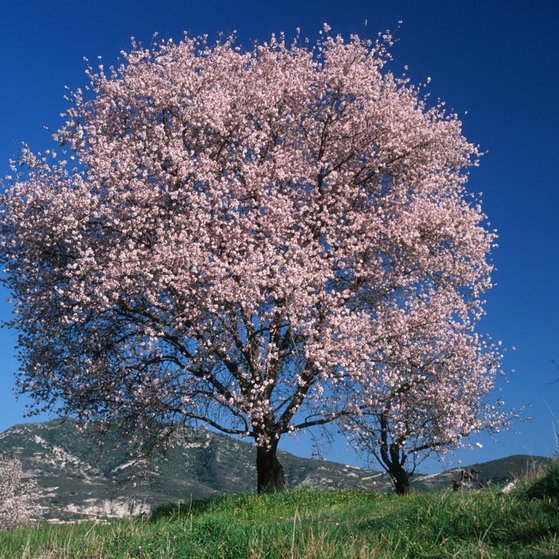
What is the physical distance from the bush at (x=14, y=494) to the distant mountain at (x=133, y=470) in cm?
89

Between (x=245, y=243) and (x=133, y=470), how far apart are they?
9012 mm

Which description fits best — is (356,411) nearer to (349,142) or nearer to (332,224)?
(332,224)

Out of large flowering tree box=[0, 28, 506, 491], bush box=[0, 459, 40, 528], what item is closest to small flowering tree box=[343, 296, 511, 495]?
large flowering tree box=[0, 28, 506, 491]

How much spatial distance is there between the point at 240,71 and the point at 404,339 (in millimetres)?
11233

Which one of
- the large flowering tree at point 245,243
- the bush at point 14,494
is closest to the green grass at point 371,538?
the large flowering tree at point 245,243

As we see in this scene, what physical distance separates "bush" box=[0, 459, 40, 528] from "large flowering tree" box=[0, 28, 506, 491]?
48.2 feet

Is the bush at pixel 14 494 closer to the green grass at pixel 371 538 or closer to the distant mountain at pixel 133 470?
the distant mountain at pixel 133 470

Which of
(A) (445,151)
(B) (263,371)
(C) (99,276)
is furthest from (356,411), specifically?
(A) (445,151)

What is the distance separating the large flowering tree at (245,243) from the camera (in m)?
18.9

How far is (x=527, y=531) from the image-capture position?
8703mm

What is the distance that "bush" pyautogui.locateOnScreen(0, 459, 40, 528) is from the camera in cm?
3231

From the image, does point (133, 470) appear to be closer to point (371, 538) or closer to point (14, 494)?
point (371, 538)

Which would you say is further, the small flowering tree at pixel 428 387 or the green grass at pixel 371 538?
the small flowering tree at pixel 428 387

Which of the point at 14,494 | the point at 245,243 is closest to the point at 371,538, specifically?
the point at 245,243
